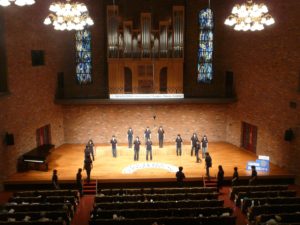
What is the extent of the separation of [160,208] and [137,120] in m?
9.54

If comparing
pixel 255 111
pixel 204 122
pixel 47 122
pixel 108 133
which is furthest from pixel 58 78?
pixel 255 111

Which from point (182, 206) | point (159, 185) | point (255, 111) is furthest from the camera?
point (255, 111)

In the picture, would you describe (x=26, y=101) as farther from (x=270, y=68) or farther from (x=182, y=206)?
(x=270, y=68)

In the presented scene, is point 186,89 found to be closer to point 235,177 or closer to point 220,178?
point 220,178

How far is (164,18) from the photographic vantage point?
1939 centimetres

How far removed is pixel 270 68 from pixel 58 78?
1119 centimetres

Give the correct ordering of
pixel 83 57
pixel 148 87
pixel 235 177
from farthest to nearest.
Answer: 1. pixel 83 57
2. pixel 148 87
3. pixel 235 177

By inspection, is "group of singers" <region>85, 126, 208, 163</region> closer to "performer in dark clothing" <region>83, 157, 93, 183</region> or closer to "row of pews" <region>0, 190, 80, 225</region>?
"performer in dark clothing" <region>83, 157, 93, 183</region>

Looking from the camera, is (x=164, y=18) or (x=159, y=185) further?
(x=164, y=18)

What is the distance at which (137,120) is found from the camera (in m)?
19.8

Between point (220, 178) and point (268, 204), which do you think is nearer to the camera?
point (268, 204)

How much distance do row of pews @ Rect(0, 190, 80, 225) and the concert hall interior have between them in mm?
2364

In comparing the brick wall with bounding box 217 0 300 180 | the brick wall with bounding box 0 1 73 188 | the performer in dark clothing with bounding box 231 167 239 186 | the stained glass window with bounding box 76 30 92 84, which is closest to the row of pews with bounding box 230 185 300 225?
the performer in dark clothing with bounding box 231 167 239 186

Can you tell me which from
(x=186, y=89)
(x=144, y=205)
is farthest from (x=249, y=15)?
(x=186, y=89)
